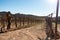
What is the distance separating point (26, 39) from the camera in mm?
10828

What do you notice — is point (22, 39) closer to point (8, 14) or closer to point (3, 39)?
point (3, 39)

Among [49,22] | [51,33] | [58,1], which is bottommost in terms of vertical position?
[51,33]

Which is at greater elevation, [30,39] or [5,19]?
[5,19]

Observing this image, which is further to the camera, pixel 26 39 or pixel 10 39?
pixel 26 39

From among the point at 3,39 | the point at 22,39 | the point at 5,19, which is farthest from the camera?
the point at 5,19

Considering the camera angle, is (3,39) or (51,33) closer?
(3,39)

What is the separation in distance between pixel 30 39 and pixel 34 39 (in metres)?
0.39

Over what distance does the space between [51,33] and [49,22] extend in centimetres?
104

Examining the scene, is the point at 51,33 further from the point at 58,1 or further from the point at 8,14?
the point at 58,1

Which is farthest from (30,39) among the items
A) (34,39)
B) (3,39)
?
(3,39)

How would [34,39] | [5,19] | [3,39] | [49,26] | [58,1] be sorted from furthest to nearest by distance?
[5,19] → [49,26] → [34,39] → [3,39] → [58,1]

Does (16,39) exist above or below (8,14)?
below

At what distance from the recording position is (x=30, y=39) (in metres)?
11.2

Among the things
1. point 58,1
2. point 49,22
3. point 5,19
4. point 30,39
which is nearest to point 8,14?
point 5,19
